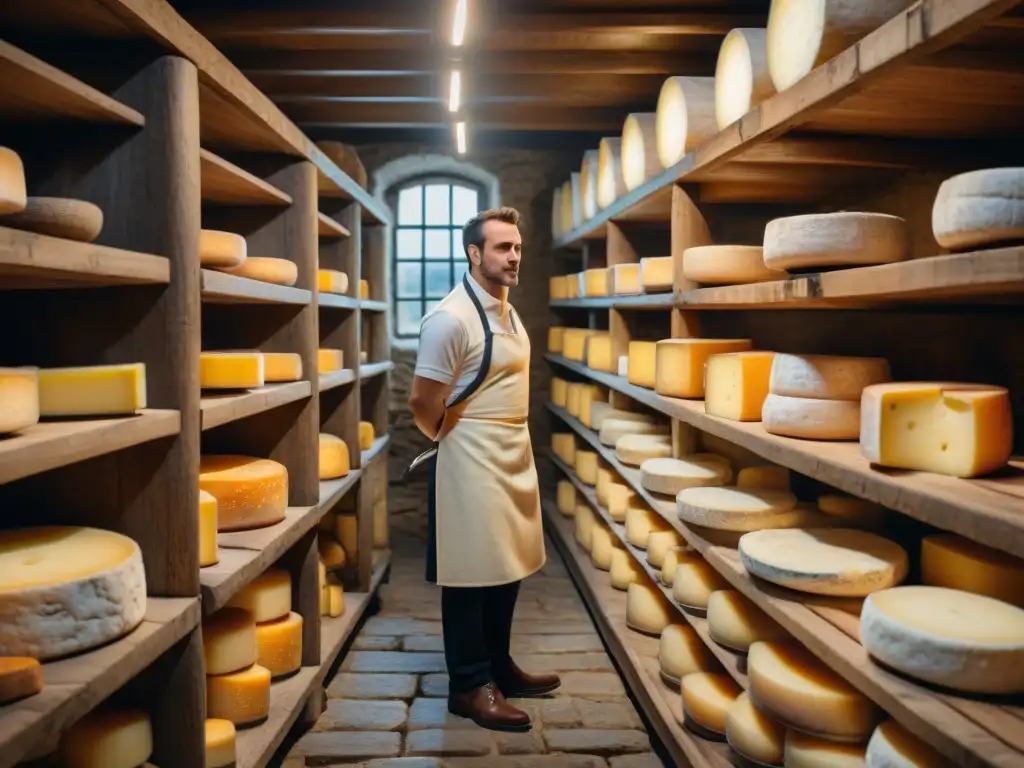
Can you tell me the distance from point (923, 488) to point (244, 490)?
1902 millimetres

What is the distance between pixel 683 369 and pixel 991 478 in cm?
147

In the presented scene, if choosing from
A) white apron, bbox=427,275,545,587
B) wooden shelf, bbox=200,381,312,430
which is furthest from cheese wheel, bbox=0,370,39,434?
white apron, bbox=427,275,545,587

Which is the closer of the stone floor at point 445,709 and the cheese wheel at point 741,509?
the cheese wheel at point 741,509

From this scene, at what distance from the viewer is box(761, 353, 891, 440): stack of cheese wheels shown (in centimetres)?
208

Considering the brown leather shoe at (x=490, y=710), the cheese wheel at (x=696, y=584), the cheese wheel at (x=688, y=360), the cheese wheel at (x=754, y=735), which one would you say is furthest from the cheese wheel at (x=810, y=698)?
the brown leather shoe at (x=490, y=710)

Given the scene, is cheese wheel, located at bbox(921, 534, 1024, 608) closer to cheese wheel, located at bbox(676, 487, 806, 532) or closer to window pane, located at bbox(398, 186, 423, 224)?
cheese wheel, located at bbox(676, 487, 806, 532)

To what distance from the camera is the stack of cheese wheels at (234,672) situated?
2514 mm

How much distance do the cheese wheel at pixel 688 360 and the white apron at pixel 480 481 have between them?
1.76 feet

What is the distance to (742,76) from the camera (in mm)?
2623

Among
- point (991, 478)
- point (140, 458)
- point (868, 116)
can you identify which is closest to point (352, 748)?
point (140, 458)

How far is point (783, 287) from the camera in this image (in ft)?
6.97

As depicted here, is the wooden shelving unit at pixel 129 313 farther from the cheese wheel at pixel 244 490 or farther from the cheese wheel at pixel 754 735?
the cheese wheel at pixel 754 735

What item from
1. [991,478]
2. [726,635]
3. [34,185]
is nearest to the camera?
[991,478]

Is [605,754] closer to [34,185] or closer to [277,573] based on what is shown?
[277,573]
